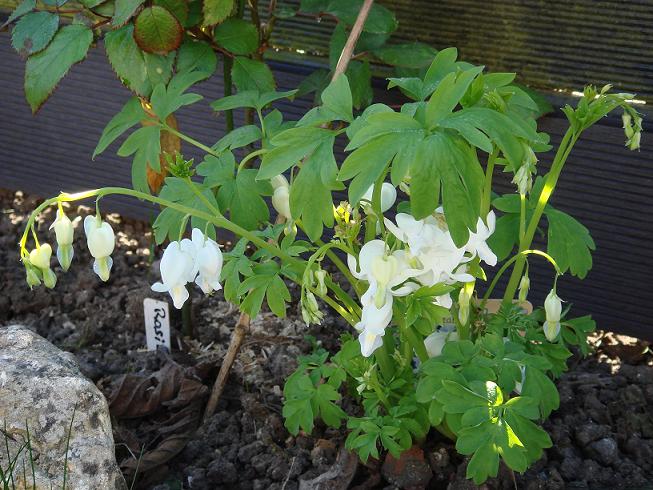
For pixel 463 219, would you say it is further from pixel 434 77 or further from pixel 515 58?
pixel 515 58

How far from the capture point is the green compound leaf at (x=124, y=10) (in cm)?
165

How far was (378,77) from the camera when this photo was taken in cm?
224

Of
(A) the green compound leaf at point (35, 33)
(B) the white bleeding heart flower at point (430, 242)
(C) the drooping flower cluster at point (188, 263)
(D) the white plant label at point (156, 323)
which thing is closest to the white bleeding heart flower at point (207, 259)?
(C) the drooping flower cluster at point (188, 263)

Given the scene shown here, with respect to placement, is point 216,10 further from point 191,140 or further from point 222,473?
point 222,473

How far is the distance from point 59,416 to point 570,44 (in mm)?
1417

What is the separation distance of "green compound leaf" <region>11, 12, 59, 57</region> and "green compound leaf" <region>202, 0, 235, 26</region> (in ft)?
1.05

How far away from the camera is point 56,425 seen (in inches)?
58.8

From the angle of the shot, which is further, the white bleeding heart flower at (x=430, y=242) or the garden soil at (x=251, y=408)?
the garden soil at (x=251, y=408)

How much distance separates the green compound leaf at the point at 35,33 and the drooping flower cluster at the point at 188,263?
0.73 metres

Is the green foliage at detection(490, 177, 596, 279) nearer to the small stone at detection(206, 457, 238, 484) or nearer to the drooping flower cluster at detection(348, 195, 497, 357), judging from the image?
the drooping flower cluster at detection(348, 195, 497, 357)

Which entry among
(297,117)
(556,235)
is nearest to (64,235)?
(556,235)

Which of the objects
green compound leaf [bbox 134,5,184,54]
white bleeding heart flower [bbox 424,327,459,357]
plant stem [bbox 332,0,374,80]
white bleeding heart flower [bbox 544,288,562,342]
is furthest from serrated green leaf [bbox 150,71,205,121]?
white bleeding heart flower [bbox 544,288,562,342]

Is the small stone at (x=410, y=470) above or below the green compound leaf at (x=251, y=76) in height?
below

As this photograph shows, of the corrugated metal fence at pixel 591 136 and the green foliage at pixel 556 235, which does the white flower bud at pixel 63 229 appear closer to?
the green foliage at pixel 556 235
